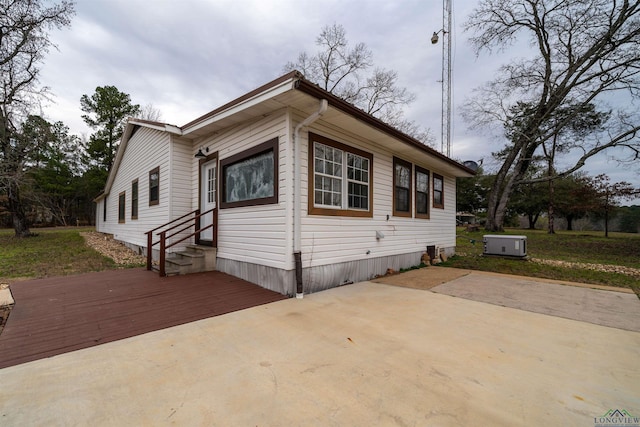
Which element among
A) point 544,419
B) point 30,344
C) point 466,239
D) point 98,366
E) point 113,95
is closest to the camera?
point 544,419

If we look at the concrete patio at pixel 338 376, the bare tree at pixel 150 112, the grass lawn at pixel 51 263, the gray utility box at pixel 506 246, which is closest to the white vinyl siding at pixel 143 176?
the grass lawn at pixel 51 263

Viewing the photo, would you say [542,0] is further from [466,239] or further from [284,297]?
[284,297]

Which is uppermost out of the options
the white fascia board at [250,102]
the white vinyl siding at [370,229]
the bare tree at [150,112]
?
the bare tree at [150,112]

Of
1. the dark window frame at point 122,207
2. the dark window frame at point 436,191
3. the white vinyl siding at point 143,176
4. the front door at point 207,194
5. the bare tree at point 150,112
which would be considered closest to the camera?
the front door at point 207,194

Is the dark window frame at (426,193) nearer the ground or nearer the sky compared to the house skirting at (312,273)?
nearer the sky

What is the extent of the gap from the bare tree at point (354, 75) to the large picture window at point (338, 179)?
595 inches

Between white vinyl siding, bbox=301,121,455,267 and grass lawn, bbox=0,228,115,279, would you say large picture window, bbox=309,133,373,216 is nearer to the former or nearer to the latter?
white vinyl siding, bbox=301,121,455,267

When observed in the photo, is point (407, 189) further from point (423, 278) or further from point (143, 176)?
point (143, 176)

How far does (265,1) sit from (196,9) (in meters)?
2.11

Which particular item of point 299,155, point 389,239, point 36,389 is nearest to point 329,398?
point 36,389

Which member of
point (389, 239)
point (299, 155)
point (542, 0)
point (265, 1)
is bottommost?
point (389, 239)

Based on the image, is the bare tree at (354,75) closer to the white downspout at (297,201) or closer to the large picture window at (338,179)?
the large picture window at (338,179)

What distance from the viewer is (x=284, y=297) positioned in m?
4.26

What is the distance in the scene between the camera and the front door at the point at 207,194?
6375 millimetres
